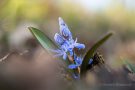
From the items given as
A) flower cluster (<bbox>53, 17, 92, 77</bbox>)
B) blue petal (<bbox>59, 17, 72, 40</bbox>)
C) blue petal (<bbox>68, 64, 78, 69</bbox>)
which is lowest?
blue petal (<bbox>68, 64, 78, 69</bbox>)

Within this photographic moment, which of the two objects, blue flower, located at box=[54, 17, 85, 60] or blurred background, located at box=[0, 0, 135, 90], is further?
blue flower, located at box=[54, 17, 85, 60]

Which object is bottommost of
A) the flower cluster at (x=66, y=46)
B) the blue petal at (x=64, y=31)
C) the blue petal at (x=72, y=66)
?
the blue petal at (x=72, y=66)

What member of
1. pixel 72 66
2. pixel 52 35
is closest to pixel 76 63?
pixel 72 66

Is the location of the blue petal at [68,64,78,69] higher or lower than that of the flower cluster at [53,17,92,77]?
lower

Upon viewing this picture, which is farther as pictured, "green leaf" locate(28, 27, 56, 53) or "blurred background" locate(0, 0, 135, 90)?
"green leaf" locate(28, 27, 56, 53)

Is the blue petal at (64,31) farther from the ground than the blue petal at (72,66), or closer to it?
farther from the ground

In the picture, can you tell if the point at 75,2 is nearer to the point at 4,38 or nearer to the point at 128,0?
the point at 128,0

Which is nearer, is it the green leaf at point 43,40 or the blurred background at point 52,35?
the blurred background at point 52,35

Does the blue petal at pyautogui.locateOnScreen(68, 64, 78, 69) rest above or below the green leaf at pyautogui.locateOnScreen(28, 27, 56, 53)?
below

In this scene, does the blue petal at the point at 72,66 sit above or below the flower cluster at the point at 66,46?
below
